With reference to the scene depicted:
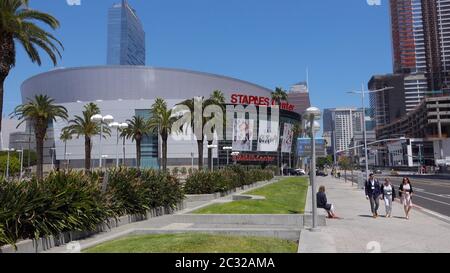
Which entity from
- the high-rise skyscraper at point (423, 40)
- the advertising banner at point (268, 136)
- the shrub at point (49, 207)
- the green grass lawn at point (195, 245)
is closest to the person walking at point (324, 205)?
the green grass lawn at point (195, 245)

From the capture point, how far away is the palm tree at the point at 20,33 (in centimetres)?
1981

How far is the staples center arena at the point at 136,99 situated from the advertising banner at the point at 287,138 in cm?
67

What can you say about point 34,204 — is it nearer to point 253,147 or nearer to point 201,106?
point 201,106

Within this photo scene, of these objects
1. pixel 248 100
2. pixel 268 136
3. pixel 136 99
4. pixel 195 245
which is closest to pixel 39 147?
pixel 195 245

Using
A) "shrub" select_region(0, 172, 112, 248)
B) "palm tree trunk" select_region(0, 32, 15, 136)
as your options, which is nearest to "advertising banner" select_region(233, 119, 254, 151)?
"palm tree trunk" select_region(0, 32, 15, 136)

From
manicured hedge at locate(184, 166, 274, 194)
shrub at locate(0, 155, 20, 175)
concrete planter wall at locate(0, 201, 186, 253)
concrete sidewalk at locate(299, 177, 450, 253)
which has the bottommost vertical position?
concrete sidewalk at locate(299, 177, 450, 253)

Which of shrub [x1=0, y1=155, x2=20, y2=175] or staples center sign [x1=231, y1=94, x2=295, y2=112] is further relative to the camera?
shrub [x1=0, y1=155, x2=20, y2=175]

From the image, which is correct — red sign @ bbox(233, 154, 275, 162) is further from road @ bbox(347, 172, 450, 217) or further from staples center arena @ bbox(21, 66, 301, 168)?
road @ bbox(347, 172, 450, 217)

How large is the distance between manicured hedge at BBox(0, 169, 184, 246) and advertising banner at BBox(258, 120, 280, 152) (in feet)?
304

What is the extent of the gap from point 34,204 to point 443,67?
681 feet

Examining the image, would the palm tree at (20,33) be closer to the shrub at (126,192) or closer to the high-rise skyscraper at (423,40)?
the shrub at (126,192)

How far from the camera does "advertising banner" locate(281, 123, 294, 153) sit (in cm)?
11784

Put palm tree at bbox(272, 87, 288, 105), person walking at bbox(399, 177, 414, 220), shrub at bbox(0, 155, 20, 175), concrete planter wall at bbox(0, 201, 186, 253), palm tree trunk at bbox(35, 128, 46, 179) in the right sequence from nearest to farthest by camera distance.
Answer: concrete planter wall at bbox(0, 201, 186, 253) < person walking at bbox(399, 177, 414, 220) < palm tree trunk at bbox(35, 128, 46, 179) < palm tree at bbox(272, 87, 288, 105) < shrub at bbox(0, 155, 20, 175)
